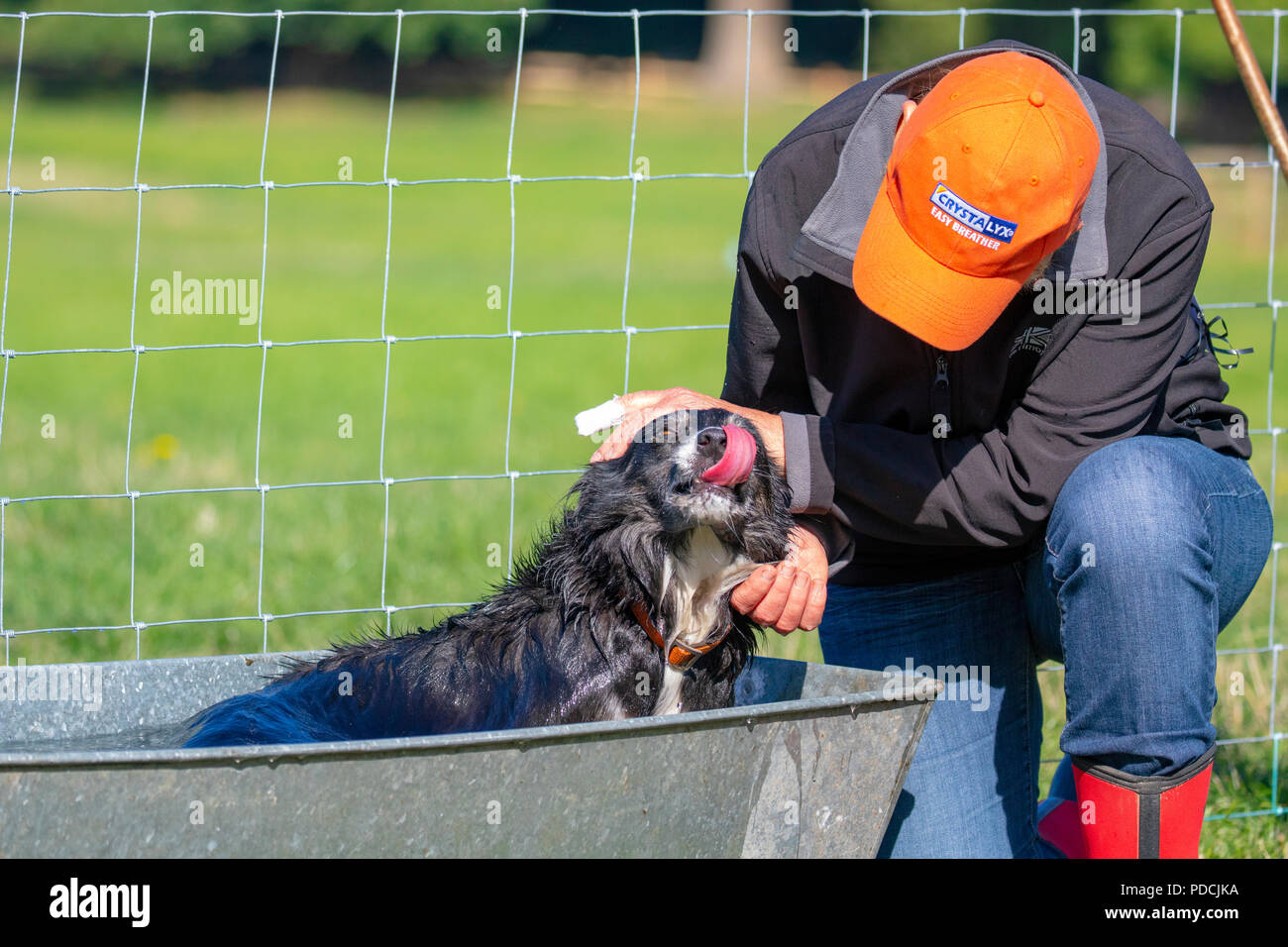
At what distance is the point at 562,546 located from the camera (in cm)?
332

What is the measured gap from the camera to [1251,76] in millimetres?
3570

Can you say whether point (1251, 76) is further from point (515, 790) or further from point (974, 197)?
point (515, 790)

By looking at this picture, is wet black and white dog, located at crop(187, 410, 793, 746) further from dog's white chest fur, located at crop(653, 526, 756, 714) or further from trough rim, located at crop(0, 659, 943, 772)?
trough rim, located at crop(0, 659, 943, 772)

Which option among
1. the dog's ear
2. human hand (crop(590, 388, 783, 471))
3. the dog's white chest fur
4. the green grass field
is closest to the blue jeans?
the dog's white chest fur

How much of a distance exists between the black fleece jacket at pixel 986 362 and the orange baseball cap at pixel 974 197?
0.55 ft

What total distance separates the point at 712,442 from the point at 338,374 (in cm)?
976

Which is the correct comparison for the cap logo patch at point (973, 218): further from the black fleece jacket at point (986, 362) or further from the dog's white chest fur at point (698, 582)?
the dog's white chest fur at point (698, 582)

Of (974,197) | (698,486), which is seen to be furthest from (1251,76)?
(698,486)

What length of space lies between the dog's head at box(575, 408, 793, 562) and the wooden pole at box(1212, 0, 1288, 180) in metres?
1.68

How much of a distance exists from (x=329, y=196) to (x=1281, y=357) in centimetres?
2015

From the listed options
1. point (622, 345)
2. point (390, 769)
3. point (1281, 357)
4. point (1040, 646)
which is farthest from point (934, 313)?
point (1281, 357)

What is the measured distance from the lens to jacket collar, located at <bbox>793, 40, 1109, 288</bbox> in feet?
9.48
